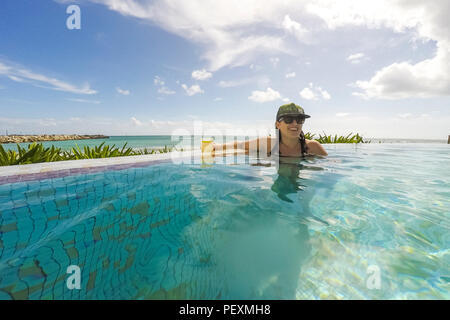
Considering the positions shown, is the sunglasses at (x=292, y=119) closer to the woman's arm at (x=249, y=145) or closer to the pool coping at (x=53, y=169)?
the woman's arm at (x=249, y=145)

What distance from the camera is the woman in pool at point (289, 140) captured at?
4.76m

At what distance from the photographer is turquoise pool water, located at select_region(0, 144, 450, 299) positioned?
43.9 inches

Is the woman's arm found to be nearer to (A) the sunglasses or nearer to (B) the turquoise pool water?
(A) the sunglasses

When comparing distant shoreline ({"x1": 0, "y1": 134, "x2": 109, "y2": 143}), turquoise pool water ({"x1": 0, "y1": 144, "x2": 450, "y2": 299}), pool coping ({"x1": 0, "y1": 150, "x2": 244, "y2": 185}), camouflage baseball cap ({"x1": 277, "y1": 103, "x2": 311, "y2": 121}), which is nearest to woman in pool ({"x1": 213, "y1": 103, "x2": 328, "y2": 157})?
camouflage baseball cap ({"x1": 277, "y1": 103, "x2": 311, "y2": 121})

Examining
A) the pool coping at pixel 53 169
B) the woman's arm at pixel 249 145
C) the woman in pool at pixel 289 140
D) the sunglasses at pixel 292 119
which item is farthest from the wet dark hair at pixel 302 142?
the pool coping at pixel 53 169

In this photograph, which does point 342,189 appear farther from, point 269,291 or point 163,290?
point 163,290

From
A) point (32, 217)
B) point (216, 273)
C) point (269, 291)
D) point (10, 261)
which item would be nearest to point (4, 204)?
point (32, 217)

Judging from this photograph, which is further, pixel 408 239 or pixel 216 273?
pixel 408 239

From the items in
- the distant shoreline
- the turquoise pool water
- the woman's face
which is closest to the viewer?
the turquoise pool water

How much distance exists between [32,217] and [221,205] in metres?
1.86

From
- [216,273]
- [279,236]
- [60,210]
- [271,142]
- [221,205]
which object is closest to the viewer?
[216,273]

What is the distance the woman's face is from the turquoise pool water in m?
2.34
